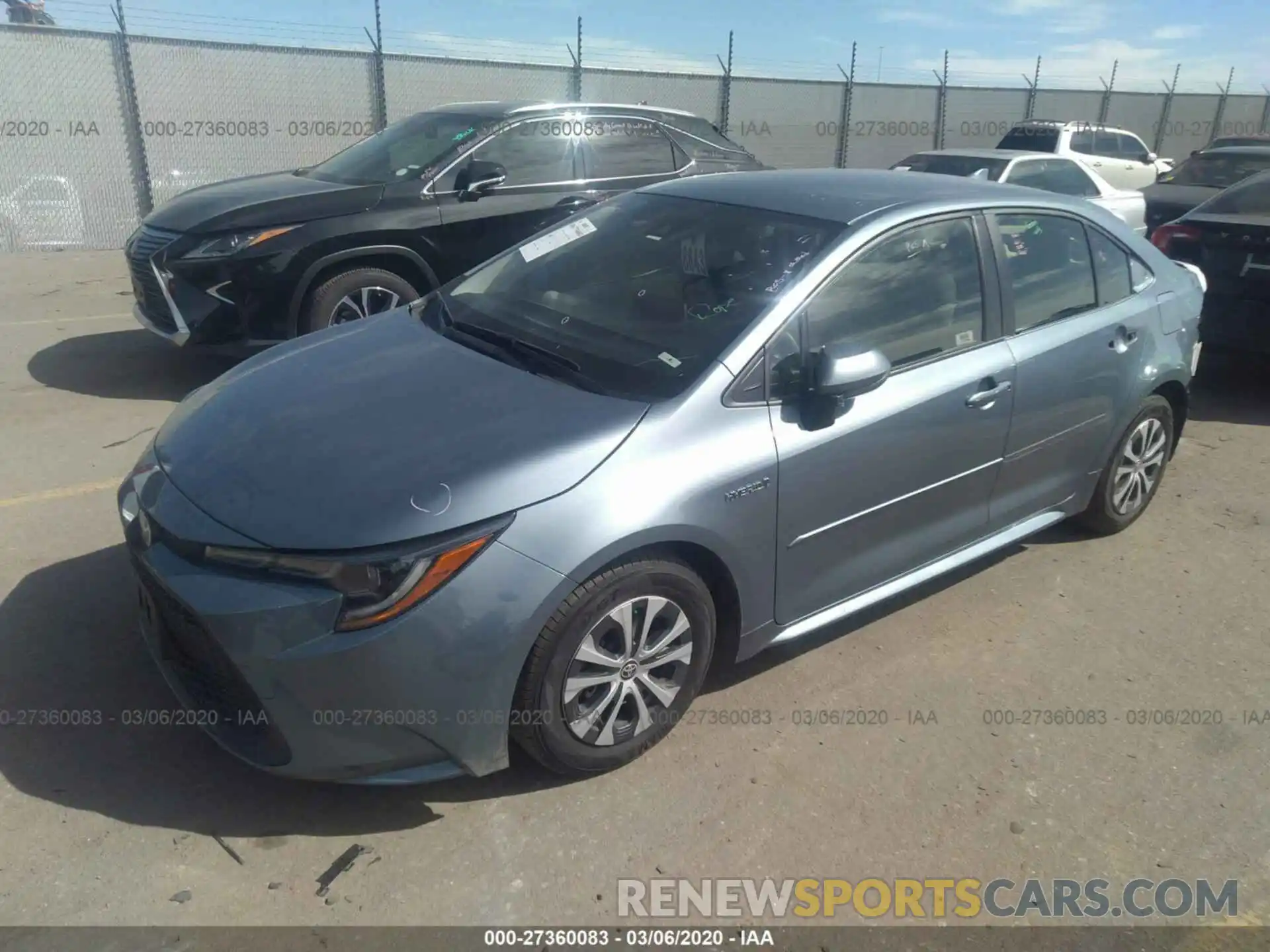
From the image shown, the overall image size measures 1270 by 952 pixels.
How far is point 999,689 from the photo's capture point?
353 centimetres

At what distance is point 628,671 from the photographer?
2893 millimetres

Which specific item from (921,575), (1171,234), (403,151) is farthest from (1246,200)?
(403,151)

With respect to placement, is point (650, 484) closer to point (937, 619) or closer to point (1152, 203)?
point (937, 619)

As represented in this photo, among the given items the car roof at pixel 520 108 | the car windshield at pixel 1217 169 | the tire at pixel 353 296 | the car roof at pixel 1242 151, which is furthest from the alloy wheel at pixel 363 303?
the car roof at pixel 1242 151

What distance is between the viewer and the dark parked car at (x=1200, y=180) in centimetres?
1084

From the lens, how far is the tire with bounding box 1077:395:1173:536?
4.47 m

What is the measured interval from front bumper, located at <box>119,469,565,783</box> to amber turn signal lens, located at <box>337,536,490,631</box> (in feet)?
0.06

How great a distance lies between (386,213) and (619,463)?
4.20 m

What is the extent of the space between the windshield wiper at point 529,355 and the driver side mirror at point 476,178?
3.21 m

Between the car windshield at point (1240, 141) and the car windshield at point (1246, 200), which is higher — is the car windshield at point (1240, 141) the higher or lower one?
the lower one

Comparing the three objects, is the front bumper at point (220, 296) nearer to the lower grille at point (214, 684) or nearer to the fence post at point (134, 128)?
the lower grille at point (214, 684)

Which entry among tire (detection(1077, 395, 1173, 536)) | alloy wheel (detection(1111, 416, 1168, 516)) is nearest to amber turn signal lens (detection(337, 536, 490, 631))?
tire (detection(1077, 395, 1173, 536))

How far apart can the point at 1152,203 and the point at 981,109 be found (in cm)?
1162

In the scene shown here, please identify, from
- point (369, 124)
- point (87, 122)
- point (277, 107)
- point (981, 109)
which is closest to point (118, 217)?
point (87, 122)
